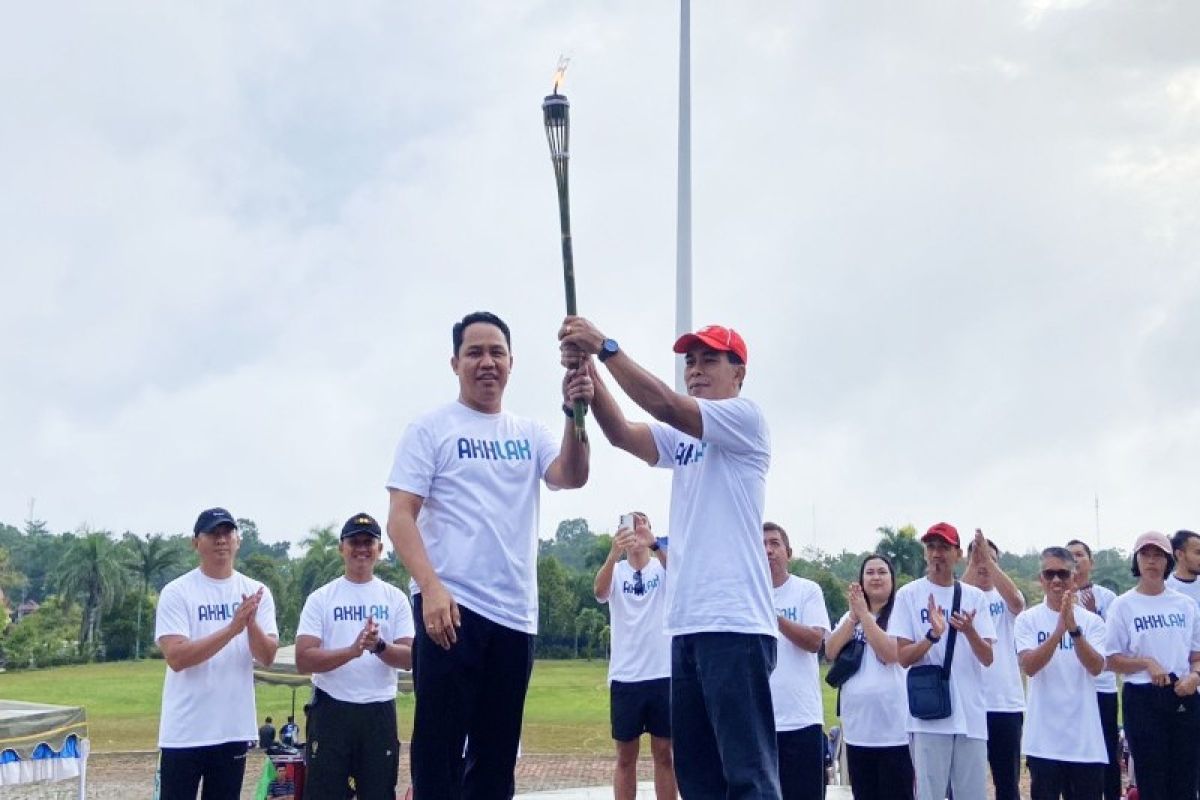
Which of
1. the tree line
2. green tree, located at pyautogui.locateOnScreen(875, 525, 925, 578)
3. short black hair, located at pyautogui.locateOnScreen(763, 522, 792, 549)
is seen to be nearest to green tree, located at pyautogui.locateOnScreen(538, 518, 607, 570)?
the tree line

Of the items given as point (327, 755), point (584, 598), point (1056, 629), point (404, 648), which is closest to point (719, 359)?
point (404, 648)

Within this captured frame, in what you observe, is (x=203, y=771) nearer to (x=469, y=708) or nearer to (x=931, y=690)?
(x=469, y=708)

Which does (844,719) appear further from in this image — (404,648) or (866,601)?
(404,648)

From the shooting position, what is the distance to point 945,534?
8758 millimetres

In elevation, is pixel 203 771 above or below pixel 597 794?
above

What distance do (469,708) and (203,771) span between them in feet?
11.0

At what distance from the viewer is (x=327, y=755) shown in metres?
8.05

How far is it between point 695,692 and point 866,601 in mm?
3913

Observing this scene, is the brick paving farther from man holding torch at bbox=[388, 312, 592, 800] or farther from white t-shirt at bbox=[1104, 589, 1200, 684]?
man holding torch at bbox=[388, 312, 592, 800]

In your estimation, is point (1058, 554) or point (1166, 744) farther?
point (1058, 554)

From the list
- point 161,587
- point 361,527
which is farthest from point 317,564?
point 361,527

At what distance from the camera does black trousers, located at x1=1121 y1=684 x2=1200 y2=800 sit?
8930 millimetres

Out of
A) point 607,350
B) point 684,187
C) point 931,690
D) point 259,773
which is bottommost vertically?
point 259,773

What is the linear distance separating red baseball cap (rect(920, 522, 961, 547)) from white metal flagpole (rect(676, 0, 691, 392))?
19.2 feet
